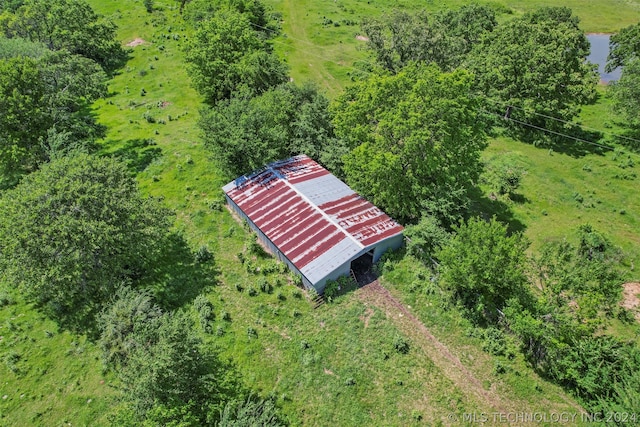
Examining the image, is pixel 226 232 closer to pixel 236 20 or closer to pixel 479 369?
pixel 479 369

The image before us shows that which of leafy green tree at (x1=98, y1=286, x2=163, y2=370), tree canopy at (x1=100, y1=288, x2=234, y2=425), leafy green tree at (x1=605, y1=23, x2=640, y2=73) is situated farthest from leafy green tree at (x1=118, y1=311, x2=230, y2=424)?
leafy green tree at (x1=605, y1=23, x2=640, y2=73)

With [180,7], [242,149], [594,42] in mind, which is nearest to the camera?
[242,149]

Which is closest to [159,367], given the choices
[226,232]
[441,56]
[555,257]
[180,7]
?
[226,232]

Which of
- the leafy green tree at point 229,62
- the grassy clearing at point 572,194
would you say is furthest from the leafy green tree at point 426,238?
the leafy green tree at point 229,62

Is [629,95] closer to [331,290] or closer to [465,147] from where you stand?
[465,147]

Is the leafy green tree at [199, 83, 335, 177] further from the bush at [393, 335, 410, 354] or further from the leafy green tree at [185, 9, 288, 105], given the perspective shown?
the bush at [393, 335, 410, 354]

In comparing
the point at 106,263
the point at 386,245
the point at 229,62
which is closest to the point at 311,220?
the point at 386,245

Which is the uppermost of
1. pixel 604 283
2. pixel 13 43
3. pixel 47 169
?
pixel 13 43
